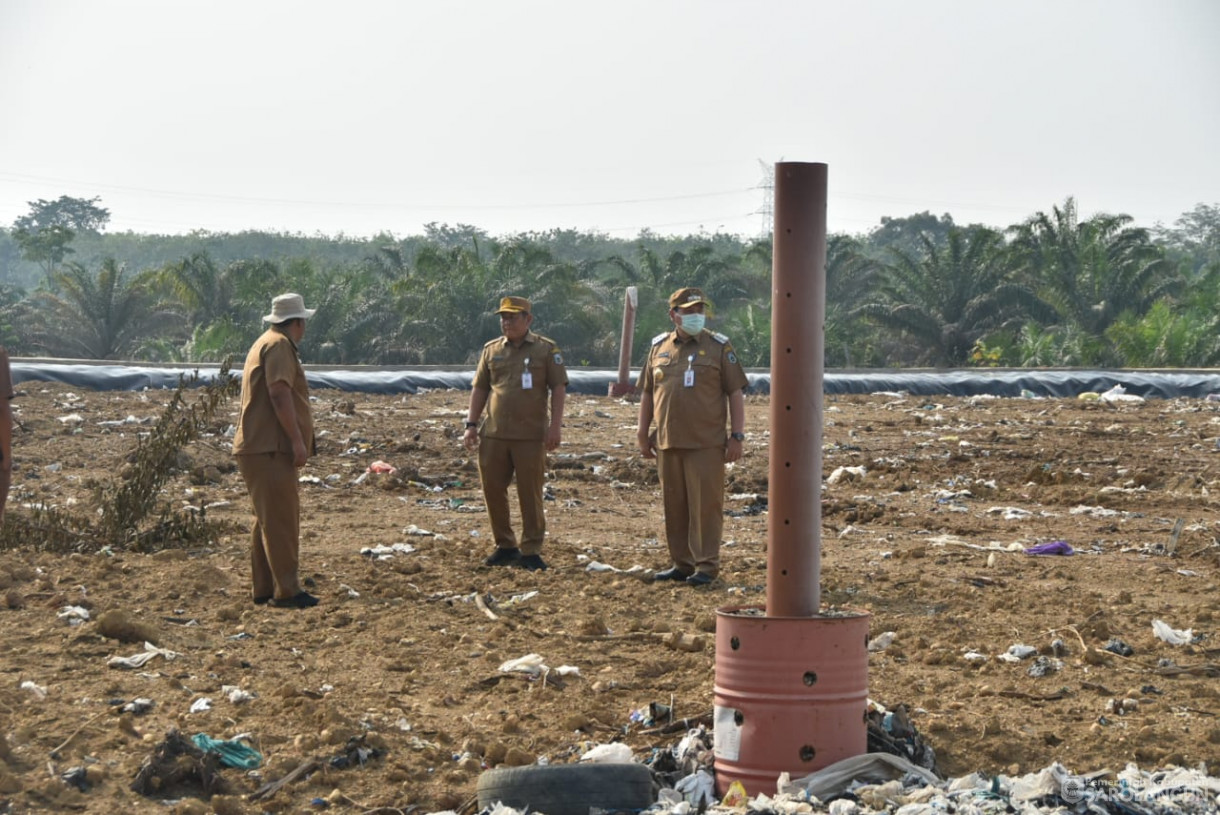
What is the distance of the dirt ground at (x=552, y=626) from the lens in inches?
225

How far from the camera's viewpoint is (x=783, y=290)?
5246 millimetres

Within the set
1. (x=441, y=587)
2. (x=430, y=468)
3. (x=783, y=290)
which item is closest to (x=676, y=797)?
(x=783, y=290)

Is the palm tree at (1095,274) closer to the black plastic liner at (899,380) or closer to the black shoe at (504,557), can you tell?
the black plastic liner at (899,380)

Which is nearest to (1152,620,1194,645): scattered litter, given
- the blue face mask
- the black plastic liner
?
the blue face mask

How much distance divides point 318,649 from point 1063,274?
3318cm

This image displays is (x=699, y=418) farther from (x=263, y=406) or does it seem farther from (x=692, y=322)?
(x=263, y=406)

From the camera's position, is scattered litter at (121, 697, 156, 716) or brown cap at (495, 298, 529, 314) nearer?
scattered litter at (121, 697, 156, 716)

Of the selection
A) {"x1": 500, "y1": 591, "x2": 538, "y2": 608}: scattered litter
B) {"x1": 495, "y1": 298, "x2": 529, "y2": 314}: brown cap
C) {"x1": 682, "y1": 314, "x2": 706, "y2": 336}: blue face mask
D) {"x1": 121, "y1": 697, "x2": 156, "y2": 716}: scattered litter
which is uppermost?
{"x1": 495, "y1": 298, "x2": 529, "y2": 314}: brown cap

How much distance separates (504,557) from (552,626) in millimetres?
1975

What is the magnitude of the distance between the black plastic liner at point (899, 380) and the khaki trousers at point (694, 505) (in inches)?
572

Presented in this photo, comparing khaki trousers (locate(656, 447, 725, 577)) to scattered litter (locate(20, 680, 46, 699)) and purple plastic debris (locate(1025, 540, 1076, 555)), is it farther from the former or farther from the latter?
scattered litter (locate(20, 680, 46, 699))

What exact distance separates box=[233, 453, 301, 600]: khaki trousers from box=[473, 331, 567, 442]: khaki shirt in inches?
69.3

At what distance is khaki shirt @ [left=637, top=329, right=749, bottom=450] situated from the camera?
930 centimetres

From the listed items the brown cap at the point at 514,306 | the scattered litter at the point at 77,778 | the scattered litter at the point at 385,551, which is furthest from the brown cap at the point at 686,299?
the scattered litter at the point at 77,778
